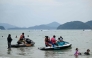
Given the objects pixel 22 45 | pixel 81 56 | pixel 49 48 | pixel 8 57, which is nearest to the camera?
pixel 8 57

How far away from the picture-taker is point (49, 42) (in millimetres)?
26703

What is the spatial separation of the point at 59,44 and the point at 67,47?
1336mm

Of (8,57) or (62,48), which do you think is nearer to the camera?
(8,57)

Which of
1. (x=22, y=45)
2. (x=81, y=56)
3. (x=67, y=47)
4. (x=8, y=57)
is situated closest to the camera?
(x=8, y=57)

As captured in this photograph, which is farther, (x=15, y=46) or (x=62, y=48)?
(x=15, y=46)

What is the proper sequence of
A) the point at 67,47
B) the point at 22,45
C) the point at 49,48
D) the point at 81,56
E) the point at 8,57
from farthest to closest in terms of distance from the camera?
the point at 22,45 → the point at 67,47 → the point at 49,48 → the point at 81,56 → the point at 8,57

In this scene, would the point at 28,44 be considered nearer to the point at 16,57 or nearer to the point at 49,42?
the point at 49,42

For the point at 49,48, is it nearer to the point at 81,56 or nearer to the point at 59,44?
the point at 59,44

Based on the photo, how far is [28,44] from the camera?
3123cm

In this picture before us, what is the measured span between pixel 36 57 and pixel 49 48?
5.61 m

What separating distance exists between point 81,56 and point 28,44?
1082cm

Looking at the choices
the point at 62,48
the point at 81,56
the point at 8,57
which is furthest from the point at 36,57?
the point at 62,48

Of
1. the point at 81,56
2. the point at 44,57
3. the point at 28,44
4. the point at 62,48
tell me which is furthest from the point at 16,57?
the point at 28,44

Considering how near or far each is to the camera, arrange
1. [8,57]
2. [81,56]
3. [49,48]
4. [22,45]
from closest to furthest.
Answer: [8,57] → [81,56] → [49,48] → [22,45]
